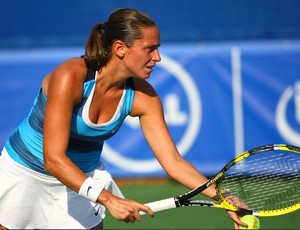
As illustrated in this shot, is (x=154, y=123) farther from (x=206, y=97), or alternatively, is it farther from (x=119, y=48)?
(x=206, y=97)

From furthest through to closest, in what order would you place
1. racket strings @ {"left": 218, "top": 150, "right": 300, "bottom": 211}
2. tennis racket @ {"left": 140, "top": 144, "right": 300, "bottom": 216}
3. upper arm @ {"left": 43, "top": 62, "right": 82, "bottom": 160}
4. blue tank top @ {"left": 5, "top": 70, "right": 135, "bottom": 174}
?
racket strings @ {"left": 218, "top": 150, "right": 300, "bottom": 211} → tennis racket @ {"left": 140, "top": 144, "right": 300, "bottom": 216} → blue tank top @ {"left": 5, "top": 70, "right": 135, "bottom": 174} → upper arm @ {"left": 43, "top": 62, "right": 82, "bottom": 160}

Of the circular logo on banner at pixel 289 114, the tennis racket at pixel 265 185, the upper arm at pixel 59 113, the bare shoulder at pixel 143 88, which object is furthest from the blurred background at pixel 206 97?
the upper arm at pixel 59 113

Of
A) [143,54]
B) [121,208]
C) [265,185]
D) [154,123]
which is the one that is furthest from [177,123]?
[121,208]

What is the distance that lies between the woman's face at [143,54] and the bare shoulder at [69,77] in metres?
0.26

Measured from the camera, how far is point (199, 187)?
4.12 m

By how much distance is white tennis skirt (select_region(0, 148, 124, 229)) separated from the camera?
14.1 feet

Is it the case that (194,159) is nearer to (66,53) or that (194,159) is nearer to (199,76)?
(199,76)

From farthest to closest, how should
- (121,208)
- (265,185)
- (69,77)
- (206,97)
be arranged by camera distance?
(206,97) < (265,185) < (69,77) < (121,208)

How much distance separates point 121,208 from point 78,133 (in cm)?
61

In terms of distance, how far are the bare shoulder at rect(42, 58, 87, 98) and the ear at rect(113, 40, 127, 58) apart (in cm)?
20

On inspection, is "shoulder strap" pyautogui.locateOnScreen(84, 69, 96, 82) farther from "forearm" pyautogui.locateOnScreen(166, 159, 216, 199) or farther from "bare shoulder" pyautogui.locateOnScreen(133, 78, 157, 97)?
"forearm" pyautogui.locateOnScreen(166, 159, 216, 199)

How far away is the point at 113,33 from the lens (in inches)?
159

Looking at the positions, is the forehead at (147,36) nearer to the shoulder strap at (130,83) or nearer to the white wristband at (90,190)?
the shoulder strap at (130,83)

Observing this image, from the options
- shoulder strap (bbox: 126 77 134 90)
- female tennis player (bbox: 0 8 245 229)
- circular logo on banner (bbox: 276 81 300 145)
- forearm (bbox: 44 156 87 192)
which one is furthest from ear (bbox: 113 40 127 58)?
circular logo on banner (bbox: 276 81 300 145)
